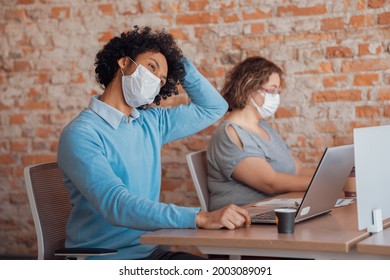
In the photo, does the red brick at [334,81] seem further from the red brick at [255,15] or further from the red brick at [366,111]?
the red brick at [255,15]

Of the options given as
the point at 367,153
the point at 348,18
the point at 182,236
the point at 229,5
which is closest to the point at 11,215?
the point at 229,5

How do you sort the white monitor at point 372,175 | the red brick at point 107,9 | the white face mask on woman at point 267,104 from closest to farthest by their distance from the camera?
the white monitor at point 372,175
the white face mask on woman at point 267,104
the red brick at point 107,9

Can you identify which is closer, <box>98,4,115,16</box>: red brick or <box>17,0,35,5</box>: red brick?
<box>98,4,115,16</box>: red brick

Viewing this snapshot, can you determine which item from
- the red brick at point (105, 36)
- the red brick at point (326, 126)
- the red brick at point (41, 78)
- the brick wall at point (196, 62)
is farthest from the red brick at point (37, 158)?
the red brick at point (326, 126)

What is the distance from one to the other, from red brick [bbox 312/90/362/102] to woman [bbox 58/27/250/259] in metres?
1.09

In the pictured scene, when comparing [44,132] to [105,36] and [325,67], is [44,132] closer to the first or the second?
[105,36]

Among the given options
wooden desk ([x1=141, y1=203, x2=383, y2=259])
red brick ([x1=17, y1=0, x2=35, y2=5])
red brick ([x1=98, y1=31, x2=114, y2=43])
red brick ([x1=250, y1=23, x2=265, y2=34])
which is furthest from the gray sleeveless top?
red brick ([x1=17, y1=0, x2=35, y2=5])

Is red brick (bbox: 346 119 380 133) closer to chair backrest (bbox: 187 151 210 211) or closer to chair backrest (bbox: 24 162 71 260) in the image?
chair backrest (bbox: 187 151 210 211)

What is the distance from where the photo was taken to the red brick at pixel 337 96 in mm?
3836

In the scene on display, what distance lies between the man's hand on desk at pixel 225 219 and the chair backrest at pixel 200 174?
42.1 inches

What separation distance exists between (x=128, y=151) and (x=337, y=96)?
1.65m

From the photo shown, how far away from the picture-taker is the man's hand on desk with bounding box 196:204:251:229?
7.18ft

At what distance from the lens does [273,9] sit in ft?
13.0

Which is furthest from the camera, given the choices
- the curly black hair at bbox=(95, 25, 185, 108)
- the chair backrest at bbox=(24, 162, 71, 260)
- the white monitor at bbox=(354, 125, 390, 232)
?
the curly black hair at bbox=(95, 25, 185, 108)
